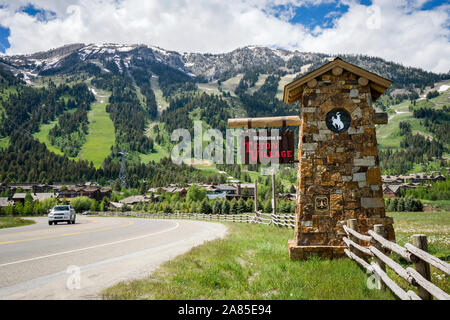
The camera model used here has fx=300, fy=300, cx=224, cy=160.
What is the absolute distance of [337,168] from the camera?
32.0ft

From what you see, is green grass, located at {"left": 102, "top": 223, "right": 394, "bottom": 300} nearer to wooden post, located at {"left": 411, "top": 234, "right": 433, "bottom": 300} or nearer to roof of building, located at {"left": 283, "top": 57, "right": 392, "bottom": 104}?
wooden post, located at {"left": 411, "top": 234, "right": 433, "bottom": 300}

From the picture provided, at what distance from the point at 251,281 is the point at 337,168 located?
15.6 feet

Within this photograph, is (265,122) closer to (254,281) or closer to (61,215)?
(254,281)

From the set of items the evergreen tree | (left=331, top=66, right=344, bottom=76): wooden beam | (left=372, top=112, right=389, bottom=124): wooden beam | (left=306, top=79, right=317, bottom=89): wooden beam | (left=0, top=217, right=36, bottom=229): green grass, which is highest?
(left=331, top=66, right=344, bottom=76): wooden beam

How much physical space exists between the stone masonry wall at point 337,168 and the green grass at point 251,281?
119 cm

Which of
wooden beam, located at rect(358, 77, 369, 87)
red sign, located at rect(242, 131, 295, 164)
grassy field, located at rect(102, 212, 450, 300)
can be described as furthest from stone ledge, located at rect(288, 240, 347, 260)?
wooden beam, located at rect(358, 77, 369, 87)

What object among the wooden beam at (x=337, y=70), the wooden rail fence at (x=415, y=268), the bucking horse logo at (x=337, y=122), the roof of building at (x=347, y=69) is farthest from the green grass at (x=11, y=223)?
the wooden rail fence at (x=415, y=268)

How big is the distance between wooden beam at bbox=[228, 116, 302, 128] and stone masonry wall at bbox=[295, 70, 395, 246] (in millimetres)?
1806

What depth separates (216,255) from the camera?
33.5 feet

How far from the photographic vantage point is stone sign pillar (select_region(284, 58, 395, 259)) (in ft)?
31.4

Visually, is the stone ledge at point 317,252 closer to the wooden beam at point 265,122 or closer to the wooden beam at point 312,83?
the wooden beam at point 265,122
